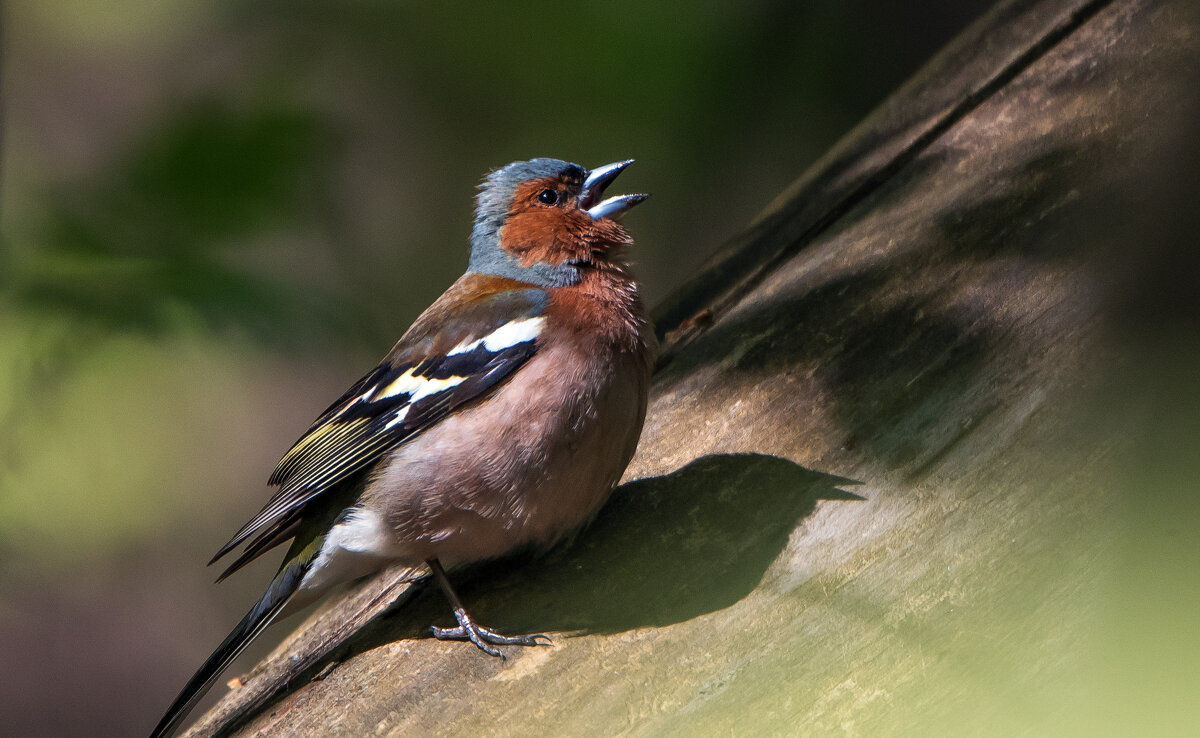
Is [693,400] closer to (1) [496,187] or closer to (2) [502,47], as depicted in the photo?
(1) [496,187]

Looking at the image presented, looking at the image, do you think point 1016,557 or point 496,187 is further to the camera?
point 496,187

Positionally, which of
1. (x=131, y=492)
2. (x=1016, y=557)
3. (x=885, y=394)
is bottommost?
(x=1016, y=557)

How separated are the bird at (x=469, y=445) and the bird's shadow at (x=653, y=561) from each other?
2.9 inches

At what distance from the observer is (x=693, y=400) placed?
2.89 m

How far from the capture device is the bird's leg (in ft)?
7.14

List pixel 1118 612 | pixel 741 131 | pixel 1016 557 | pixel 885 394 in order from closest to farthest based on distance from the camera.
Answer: pixel 1118 612, pixel 1016 557, pixel 885 394, pixel 741 131

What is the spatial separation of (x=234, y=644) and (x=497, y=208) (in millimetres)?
1718

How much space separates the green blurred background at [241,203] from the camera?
3848 mm

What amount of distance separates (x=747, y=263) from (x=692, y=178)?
3776 mm

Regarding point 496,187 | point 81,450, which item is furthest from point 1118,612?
point 81,450

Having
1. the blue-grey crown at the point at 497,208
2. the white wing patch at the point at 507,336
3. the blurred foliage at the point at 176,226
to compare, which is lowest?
the white wing patch at the point at 507,336

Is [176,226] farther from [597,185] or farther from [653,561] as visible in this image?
[653,561]

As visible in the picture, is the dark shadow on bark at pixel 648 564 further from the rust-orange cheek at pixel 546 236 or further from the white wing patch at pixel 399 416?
the rust-orange cheek at pixel 546 236

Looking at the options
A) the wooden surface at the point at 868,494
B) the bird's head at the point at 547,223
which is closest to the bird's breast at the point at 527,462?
the wooden surface at the point at 868,494
